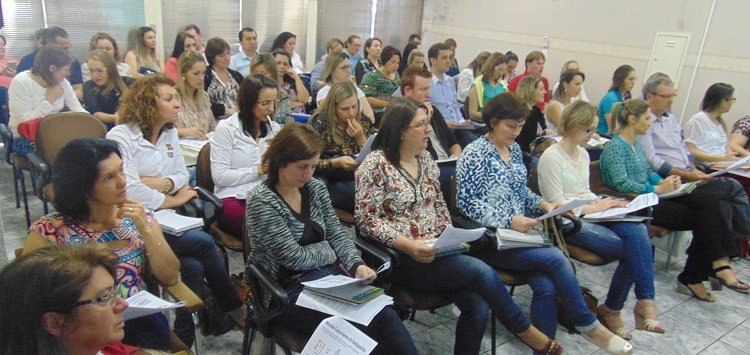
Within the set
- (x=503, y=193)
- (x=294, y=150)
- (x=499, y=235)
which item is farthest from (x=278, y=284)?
(x=503, y=193)

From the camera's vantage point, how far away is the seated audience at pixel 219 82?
4.02 m

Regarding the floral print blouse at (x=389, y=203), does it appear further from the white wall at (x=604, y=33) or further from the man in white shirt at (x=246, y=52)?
the white wall at (x=604, y=33)

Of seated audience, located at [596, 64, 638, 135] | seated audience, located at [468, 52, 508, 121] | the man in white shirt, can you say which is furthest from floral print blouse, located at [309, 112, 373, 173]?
the man in white shirt

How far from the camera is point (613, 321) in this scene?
9.02 feet

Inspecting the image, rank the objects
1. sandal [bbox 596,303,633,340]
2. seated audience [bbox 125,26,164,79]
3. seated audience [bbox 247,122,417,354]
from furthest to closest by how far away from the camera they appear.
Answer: seated audience [bbox 125,26,164,79] → sandal [bbox 596,303,633,340] → seated audience [bbox 247,122,417,354]

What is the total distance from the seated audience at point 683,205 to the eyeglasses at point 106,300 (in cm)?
288

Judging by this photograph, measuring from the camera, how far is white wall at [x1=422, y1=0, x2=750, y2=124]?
5.52m

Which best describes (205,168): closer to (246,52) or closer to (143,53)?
(246,52)

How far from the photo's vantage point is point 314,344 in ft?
5.48

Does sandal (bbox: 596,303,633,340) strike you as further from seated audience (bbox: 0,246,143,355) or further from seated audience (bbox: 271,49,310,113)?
seated audience (bbox: 271,49,310,113)

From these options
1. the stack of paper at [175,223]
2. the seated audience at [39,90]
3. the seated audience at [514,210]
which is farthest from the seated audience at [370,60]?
the stack of paper at [175,223]

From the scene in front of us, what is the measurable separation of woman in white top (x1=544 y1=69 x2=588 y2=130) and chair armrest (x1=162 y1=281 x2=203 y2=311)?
3.65 metres

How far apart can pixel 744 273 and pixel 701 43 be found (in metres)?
3.18

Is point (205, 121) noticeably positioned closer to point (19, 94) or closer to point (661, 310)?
point (19, 94)
